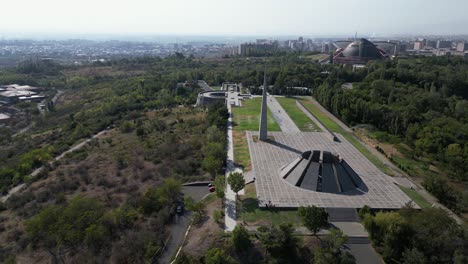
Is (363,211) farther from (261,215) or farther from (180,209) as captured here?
(180,209)

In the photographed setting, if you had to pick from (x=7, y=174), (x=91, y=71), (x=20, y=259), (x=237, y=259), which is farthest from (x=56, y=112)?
(x=237, y=259)

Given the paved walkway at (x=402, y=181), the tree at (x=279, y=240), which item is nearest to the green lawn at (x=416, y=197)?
the paved walkway at (x=402, y=181)

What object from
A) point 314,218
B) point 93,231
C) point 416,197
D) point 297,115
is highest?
point 297,115

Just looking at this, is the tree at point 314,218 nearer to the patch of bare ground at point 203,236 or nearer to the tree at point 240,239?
the tree at point 240,239

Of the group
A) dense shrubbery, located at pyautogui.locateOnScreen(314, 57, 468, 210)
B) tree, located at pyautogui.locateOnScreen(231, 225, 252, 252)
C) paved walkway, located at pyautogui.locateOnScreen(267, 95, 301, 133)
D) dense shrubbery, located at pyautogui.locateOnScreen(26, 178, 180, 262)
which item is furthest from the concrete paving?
paved walkway, located at pyautogui.locateOnScreen(267, 95, 301, 133)

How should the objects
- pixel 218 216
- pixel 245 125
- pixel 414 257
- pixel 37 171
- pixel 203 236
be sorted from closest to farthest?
pixel 414 257, pixel 203 236, pixel 218 216, pixel 37 171, pixel 245 125

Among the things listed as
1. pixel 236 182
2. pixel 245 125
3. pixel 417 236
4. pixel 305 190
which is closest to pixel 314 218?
pixel 417 236

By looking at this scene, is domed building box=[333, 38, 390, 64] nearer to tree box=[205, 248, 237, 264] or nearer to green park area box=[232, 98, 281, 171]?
green park area box=[232, 98, 281, 171]
